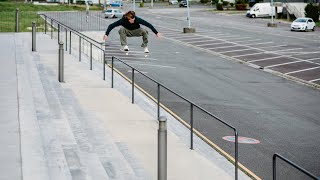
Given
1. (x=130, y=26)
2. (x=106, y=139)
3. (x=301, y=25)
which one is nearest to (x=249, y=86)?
(x=130, y=26)

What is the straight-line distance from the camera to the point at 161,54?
39250 millimetres

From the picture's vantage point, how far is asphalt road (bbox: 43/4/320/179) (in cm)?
1616

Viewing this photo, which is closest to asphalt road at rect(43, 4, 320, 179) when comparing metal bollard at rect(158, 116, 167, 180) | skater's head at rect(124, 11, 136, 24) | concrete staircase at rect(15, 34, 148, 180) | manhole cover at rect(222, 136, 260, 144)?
manhole cover at rect(222, 136, 260, 144)

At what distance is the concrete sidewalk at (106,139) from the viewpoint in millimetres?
11741

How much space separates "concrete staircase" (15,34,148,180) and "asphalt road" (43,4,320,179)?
2783 millimetres

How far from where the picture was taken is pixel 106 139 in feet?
45.9

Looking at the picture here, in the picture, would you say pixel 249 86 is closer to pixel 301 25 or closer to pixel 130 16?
pixel 130 16

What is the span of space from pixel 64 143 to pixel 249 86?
15.3 metres

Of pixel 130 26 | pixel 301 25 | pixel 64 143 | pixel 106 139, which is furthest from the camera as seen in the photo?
pixel 301 25

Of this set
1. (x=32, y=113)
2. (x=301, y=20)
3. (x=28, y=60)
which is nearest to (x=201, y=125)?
(x=32, y=113)

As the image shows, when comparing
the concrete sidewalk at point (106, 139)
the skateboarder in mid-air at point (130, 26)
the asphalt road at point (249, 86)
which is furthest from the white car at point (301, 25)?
the skateboarder in mid-air at point (130, 26)

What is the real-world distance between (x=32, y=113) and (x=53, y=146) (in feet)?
10.2

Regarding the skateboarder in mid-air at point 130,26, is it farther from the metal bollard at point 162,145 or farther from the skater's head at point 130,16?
the metal bollard at point 162,145

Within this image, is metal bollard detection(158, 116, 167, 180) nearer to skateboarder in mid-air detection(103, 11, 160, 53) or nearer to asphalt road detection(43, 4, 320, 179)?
asphalt road detection(43, 4, 320, 179)
